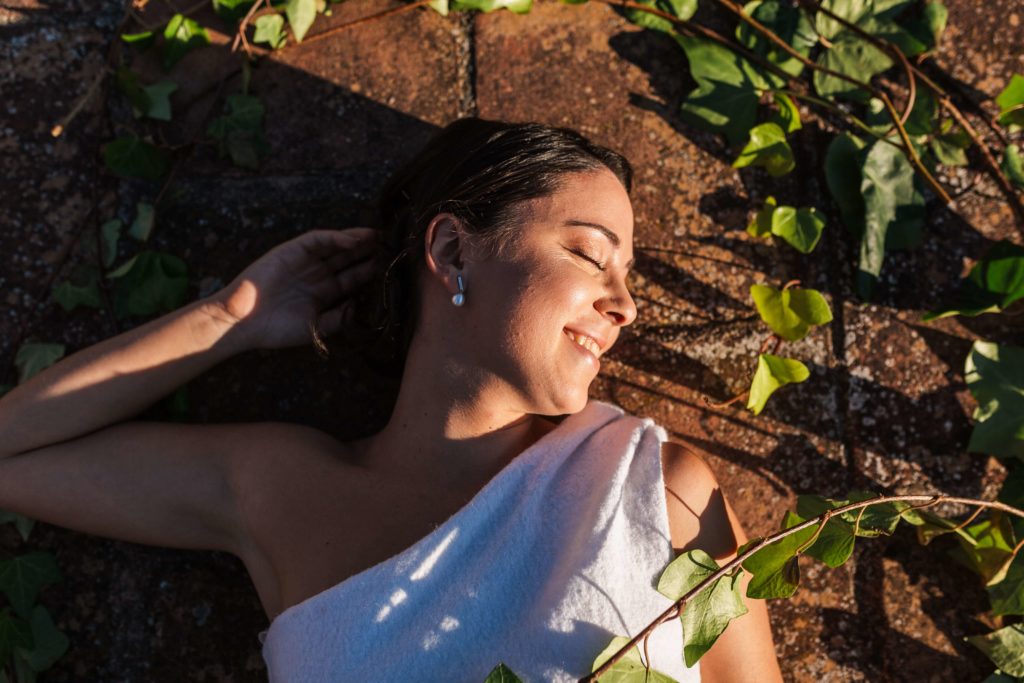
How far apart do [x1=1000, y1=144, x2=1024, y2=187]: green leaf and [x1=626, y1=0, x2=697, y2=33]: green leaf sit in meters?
0.66

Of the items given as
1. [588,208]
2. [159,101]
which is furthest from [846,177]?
[159,101]

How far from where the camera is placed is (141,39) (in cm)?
177

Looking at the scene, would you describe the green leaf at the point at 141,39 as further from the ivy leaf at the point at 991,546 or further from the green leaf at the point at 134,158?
the ivy leaf at the point at 991,546

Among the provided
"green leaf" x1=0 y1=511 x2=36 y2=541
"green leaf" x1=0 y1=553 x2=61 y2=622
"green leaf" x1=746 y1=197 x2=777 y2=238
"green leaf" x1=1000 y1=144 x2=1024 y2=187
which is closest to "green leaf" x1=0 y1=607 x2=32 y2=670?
"green leaf" x1=0 y1=553 x2=61 y2=622

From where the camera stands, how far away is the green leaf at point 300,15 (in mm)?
1736

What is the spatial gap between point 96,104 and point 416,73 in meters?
A: 0.65

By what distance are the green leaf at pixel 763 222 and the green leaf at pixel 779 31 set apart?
0.90ft

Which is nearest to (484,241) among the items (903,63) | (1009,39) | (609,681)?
(609,681)

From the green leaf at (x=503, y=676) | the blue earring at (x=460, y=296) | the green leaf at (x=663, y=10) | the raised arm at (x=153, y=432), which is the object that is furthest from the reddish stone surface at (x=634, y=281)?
the green leaf at (x=503, y=676)

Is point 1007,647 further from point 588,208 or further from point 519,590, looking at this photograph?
point 588,208

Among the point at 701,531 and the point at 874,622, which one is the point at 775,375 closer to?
the point at 701,531

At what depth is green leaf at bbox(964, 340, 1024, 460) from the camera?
5.28 ft

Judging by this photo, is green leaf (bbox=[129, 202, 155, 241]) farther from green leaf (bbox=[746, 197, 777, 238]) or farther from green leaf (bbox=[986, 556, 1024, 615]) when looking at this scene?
green leaf (bbox=[986, 556, 1024, 615])

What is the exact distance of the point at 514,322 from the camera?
1377 mm
